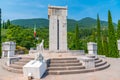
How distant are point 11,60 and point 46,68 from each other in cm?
307

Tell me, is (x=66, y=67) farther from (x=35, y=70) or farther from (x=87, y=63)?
(x=35, y=70)

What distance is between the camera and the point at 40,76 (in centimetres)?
870

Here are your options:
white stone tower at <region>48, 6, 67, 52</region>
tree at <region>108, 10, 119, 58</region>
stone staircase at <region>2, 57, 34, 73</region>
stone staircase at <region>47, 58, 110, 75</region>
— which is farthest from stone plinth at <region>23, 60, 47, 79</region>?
tree at <region>108, 10, 119, 58</region>

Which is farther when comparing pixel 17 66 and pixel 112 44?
pixel 112 44

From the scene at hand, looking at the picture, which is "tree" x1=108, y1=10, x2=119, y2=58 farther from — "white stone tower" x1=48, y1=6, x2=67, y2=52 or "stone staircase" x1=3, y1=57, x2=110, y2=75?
"stone staircase" x1=3, y1=57, x2=110, y2=75

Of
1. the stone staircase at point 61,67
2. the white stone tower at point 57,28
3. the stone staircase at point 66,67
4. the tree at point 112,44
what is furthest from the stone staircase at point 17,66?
the tree at point 112,44

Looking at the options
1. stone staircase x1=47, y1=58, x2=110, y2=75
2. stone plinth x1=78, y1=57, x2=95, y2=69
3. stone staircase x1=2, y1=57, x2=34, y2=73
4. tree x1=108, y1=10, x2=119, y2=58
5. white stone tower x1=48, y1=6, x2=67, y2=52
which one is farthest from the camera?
tree x1=108, y1=10, x2=119, y2=58

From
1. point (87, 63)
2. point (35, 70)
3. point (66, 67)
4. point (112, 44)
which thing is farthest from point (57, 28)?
point (112, 44)

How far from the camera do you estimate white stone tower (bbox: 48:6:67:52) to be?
14734 mm

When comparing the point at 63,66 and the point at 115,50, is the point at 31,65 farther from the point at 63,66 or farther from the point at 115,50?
the point at 115,50

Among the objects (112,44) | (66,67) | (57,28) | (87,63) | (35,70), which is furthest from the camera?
(112,44)

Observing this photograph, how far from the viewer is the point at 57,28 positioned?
48.6 feet

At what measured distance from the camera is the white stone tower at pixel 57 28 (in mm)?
14734

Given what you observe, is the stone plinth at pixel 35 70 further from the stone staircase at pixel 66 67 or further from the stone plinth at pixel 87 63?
the stone plinth at pixel 87 63
